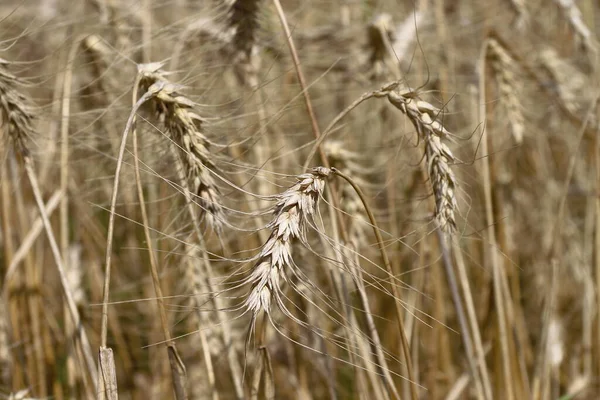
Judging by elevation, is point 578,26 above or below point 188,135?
above

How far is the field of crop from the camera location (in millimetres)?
1125

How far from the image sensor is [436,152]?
1.08 metres

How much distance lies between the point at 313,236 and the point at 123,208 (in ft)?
A: 3.22

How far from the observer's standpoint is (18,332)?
177cm

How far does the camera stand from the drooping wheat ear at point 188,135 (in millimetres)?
1118

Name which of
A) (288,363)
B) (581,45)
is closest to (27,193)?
(288,363)

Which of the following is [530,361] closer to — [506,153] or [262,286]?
[506,153]

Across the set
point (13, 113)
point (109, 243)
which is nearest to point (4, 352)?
point (13, 113)

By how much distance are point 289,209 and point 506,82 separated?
1090 millimetres

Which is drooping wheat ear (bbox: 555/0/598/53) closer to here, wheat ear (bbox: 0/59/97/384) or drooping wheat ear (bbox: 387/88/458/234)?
drooping wheat ear (bbox: 387/88/458/234)

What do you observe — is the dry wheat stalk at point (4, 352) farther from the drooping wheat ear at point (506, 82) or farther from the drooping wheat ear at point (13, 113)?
the drooping wheat ear at point (506, 82)

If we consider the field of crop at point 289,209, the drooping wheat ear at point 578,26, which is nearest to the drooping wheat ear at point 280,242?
the field of crop at point 289,209

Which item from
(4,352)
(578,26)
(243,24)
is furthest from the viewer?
(578,26)

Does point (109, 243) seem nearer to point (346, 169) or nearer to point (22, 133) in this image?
point (22, 133)
